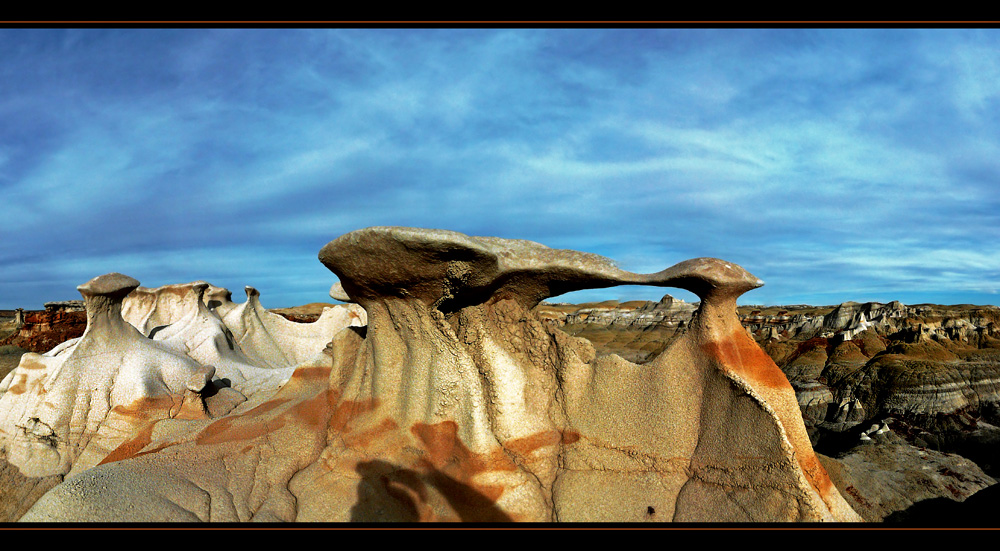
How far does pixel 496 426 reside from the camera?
14.0 ft

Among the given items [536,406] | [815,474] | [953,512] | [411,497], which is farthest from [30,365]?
[953,512]

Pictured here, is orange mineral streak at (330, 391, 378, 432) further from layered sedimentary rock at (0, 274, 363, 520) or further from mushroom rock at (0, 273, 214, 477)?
mushroom rock at (0, 273, 214, 477)

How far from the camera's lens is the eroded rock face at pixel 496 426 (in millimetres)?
3586

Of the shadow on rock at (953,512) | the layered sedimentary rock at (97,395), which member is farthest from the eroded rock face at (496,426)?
the layered sedimentary rock at (97,395)

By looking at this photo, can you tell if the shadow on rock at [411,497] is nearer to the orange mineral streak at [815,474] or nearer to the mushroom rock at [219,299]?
the orange mineral streak at [815,474]

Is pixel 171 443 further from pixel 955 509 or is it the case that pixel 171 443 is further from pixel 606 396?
pixel 955 509

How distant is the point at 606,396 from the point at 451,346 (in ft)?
4.40

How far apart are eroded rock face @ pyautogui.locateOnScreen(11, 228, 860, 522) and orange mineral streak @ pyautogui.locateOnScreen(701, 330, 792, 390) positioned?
1 centimetres

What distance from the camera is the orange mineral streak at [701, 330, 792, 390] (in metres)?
3.81

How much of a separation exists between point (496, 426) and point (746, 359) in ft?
6.46

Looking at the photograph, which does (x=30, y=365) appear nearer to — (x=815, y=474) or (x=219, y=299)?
(x=219, y=299)

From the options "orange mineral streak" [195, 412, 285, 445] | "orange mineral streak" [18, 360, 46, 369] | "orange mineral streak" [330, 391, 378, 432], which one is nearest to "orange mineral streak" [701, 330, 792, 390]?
"orange mineral streak" [330, 391, 378, 432]
